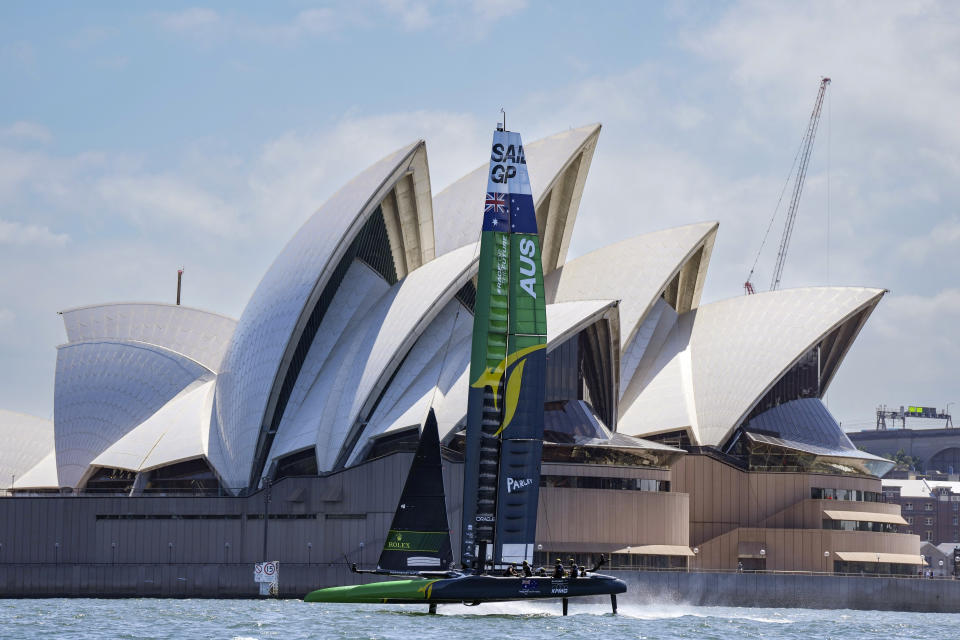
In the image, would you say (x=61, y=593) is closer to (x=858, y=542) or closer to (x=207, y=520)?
(x=207, y=520)

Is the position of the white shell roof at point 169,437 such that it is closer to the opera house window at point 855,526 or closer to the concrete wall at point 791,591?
the concrete wall at point 791,591

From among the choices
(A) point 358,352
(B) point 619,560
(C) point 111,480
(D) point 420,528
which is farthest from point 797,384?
(D) point 420,528

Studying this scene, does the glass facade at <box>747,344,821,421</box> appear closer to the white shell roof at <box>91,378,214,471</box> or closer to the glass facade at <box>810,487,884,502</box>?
the glass facade at <box>810,487,884,502</box>

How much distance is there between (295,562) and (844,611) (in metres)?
22.7

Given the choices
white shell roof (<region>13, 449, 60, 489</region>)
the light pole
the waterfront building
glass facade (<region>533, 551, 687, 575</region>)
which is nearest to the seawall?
the light pole

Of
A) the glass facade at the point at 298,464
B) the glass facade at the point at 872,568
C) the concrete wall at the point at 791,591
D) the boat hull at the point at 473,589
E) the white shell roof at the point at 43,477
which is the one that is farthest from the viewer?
the glass facade at the point at 872,568

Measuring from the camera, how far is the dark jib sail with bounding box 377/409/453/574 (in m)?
41.6

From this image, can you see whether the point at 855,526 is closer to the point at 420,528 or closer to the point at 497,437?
the point at 497,437

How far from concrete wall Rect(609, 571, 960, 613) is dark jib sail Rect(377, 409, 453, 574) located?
18986 millimetres

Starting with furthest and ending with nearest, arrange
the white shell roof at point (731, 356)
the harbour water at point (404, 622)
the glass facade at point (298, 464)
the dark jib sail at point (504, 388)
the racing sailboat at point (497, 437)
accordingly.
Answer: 1. the white shell roof at point (731, 356)
2. the glass facade at point (298, 464)
3. the dark jib sail at point (504, 388)
4. the racing sailboat at point (497, 437)
5. the harbour water at point (404, 622)

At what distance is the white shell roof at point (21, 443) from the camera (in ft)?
257

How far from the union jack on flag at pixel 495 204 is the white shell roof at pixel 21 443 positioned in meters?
41.6

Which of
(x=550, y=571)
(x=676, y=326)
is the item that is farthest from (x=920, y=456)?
(x=550, y=571)

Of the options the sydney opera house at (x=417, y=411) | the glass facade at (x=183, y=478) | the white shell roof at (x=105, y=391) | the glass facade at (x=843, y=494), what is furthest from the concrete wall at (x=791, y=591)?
the white shell roof at (x=105, y=391)
